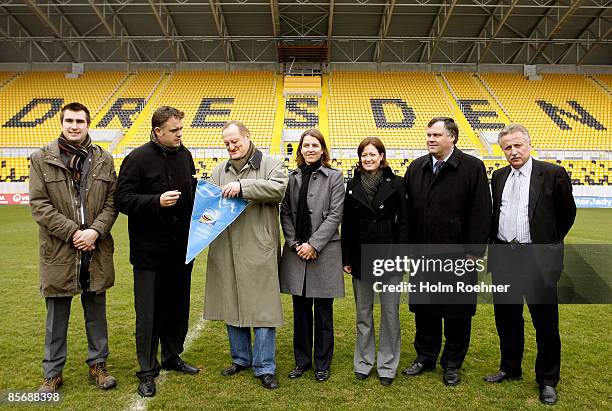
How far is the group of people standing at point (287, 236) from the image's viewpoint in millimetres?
3422

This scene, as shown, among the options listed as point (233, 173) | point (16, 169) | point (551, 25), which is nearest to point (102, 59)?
point (16, 169)

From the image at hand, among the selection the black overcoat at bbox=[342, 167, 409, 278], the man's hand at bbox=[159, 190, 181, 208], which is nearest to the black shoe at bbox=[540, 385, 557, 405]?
the black overcoat at bbox=[342, 167, 409, 278]

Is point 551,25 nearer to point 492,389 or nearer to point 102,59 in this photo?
point 102,59

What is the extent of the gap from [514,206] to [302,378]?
2.00 metres

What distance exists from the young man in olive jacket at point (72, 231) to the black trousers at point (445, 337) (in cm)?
233

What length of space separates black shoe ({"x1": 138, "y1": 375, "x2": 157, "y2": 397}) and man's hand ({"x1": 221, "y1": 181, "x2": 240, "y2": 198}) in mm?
1405

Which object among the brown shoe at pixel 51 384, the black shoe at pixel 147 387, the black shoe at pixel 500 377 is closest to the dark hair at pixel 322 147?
the black shoe at pixel 147 387

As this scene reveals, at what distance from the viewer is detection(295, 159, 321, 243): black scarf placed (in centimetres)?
374

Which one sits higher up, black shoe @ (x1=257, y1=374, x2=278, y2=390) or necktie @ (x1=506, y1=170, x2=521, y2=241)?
necktie @ (x1=506, y1=170, x2=521, y2=241)

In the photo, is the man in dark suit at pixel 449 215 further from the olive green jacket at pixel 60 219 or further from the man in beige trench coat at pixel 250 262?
the olive green jacket at pixel 60 219

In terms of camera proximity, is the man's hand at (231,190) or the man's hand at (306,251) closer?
the man's hand at (231,190)

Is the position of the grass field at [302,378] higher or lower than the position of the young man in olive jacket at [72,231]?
lower

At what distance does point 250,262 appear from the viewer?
3.61m

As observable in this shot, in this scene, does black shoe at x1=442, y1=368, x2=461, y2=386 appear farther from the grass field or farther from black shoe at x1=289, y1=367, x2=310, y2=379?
black shoe at x1=289, y1=367, x2=310, y2=379
